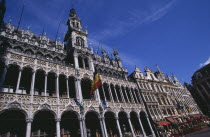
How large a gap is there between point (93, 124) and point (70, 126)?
430cm

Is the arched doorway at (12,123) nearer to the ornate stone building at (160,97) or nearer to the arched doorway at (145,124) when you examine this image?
the arched doorway at (145,124)

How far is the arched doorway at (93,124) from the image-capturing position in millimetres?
20422

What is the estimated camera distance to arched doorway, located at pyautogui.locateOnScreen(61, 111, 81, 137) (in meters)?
17.6

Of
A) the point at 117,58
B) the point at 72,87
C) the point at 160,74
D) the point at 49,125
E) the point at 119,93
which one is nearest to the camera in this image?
the point at 49,125

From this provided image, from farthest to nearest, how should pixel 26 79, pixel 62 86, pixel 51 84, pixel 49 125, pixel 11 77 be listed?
pixel 62 86 < pixel 51 84 < pixel 26 79 < pixel 11 77 < pixel 49 125

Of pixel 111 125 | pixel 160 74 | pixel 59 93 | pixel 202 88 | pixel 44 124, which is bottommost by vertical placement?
pixel 111 125

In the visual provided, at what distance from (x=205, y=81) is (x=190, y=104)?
1761 centimetres

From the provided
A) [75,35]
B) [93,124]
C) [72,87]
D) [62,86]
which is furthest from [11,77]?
[75,35]

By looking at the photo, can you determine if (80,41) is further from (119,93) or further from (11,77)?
(119,93)

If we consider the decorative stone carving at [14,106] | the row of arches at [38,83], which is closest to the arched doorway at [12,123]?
the decorative stone carving at [14,106]

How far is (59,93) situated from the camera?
20422mm

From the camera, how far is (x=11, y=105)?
44.5 feet

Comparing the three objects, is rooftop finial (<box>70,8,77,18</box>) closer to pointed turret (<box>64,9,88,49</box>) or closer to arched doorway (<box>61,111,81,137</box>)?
pointed turret (<box>64,9,88,49</box>)

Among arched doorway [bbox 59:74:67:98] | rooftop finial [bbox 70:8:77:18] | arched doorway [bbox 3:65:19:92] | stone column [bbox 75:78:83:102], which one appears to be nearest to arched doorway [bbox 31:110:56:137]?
arched doorway [bbox 59:74:67:98]
